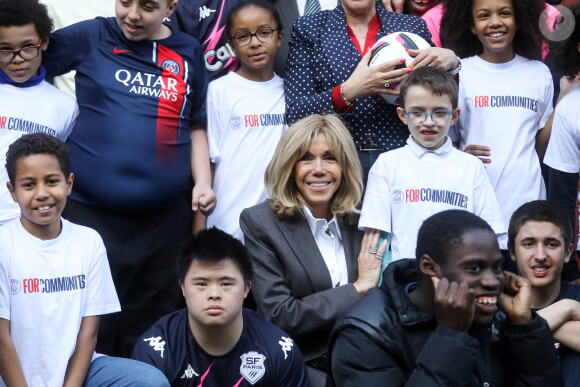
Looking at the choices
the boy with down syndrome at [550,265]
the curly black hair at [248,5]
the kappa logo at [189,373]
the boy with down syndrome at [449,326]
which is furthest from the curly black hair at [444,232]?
the curly black hair at [248,5]

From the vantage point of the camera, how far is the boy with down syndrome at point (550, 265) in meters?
4.16

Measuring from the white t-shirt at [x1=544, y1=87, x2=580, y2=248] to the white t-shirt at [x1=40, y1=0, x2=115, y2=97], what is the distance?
2.71m

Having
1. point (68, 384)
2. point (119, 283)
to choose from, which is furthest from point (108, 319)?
point (68, 384)

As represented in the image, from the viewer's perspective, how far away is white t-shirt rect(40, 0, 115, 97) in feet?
18.2

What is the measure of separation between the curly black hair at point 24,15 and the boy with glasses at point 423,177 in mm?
1882

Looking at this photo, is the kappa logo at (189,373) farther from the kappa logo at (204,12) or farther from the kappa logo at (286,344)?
the kappa logo at (204,12)

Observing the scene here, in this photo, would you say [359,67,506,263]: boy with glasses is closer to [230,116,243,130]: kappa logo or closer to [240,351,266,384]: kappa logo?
[230,116,243,130]: kappa logo

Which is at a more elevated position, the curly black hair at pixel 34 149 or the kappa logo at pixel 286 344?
the curly black hair at pixel 34 149

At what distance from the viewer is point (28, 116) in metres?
4.78

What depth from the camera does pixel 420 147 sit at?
4.85 m

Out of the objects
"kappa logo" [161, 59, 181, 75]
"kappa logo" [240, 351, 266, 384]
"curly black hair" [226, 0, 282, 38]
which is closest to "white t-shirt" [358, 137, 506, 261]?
"kappa logo" [240, 351, 266, 384]

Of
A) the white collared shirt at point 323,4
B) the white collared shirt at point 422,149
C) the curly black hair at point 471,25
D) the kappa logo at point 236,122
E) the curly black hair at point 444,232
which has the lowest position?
the curly black hair at point 444,232

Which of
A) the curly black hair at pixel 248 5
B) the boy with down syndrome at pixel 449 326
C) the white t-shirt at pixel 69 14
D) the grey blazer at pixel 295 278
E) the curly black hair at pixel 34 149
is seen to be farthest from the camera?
the white t-shirt at pixel 69 14

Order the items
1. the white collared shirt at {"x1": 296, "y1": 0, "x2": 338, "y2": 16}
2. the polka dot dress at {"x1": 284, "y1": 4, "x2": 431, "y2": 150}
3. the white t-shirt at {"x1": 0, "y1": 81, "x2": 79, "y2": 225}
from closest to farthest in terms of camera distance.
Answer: the white t-shirt at {"x1": 0, "y1": 81, "x2": 79, "y2": 225} < the polka dot dress at {"x1": 284, "y1": 4, "x2": 431, "y2": 150} < the white collared shirt at {"x1": 296, "y1": 0, "x2": 338, "y2": 16}
